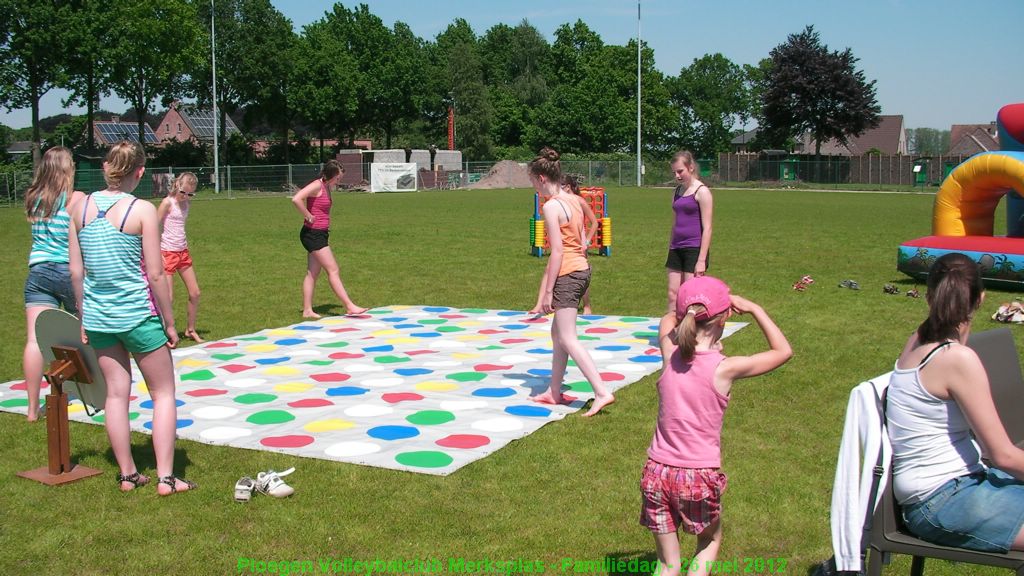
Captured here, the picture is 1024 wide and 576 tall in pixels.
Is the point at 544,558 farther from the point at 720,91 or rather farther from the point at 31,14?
the point at 720,91

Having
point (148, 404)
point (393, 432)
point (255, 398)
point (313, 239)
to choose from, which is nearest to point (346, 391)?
point (255, 398)

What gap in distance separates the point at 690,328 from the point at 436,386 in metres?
4.54

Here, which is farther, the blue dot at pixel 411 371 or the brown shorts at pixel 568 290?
the blue dot at pixel 411 371

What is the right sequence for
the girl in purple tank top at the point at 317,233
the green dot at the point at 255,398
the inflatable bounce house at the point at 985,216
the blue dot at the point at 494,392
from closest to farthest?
the green dot at the point at 255,398, the blue dot at the point at 494,392, the girl in purple tank top at the point at 317,233, the inflatable bounce house at the point at 985,216

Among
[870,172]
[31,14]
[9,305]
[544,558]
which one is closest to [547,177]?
[544,558]

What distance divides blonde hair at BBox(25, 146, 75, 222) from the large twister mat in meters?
1.60

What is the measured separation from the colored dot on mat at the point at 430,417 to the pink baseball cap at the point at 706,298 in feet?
11.2

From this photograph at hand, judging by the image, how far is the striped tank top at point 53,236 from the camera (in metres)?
6.49

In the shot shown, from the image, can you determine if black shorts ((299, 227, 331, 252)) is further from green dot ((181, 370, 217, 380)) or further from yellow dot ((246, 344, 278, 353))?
green dot ((181, 370, 217, 380))

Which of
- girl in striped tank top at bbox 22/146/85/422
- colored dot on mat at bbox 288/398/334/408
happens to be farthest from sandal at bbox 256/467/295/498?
girl in striped tank top at bbox 22/146/85/422

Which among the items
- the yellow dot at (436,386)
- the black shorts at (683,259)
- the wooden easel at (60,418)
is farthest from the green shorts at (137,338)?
the black shorts at (683,259)

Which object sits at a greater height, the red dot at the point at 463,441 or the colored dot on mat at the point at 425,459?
the red dot at the point at 463,441

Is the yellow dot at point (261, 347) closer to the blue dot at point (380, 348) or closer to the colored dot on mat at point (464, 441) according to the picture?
the blue dot at point (380, 348)

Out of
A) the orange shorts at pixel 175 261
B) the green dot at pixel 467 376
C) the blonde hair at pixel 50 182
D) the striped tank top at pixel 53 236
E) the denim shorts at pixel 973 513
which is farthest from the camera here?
the orange shorts at pixel 175 261
